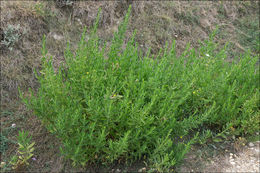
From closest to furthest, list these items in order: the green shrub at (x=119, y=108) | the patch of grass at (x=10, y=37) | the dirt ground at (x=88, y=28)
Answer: the green shrub at (x=119, y=108) < the dirt ground at (x=88, y=28) < the patch of grass at (x=10, y=37)

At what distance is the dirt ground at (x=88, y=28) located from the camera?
3.03 m

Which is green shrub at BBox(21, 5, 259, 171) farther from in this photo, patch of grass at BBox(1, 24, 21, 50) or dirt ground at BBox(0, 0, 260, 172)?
patch of grass at BBox(1, 24, 21, 50)

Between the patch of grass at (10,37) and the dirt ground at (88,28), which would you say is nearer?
the dirt ground at (88,28)

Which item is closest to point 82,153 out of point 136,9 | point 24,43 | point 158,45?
point 24,43

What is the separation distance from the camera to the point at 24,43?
12.7 ft

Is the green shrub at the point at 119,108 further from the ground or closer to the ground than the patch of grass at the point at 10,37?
closer to the ground

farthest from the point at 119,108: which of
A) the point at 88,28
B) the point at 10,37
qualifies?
the point at 88,28

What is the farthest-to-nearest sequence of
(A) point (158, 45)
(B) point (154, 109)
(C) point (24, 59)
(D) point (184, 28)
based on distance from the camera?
1. (D) point (184, 28)
2. (A) point (158, 45)
3. (C) point (24, 59)
4. (B) point (154, 109)

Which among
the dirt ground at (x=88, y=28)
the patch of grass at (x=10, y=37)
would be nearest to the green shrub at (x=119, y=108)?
the dirt ground at (x=88, y=28)

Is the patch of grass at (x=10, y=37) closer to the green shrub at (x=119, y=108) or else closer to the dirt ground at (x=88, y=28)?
the dirt ground at (x=88, y=28)

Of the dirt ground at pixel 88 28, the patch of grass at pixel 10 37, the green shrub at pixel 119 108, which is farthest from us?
the patch of grass at pixel 10 37

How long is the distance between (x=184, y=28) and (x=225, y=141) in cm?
322

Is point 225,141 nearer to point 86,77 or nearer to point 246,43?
point 86,77

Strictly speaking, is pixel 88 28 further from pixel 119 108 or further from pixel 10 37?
pixel 119 108
